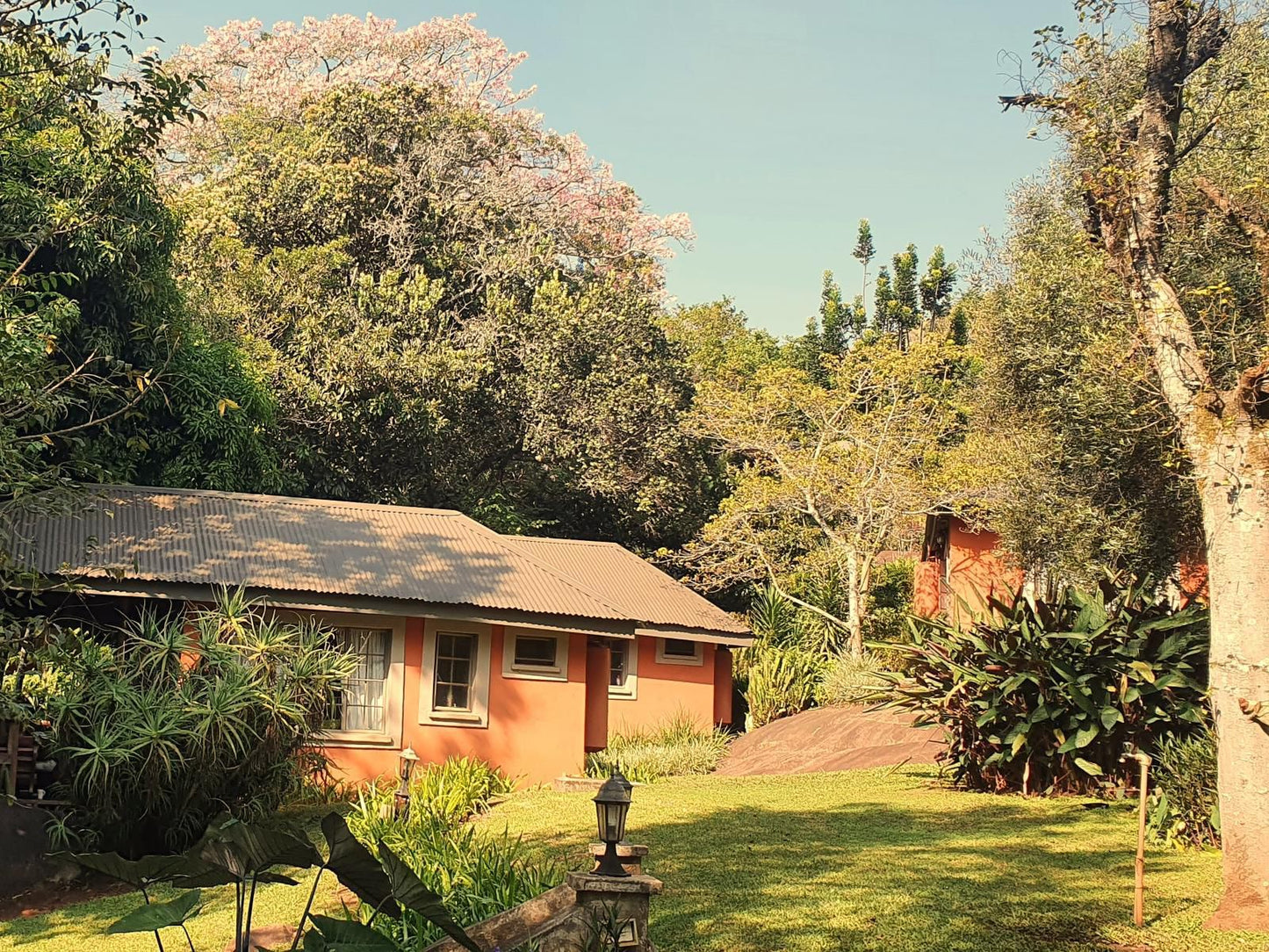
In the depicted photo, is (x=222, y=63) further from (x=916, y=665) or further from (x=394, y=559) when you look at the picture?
(x=916, y=665)

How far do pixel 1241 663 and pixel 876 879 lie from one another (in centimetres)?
312

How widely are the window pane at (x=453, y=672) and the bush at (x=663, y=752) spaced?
224 centimetres

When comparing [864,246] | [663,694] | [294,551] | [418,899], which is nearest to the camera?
[418,899]

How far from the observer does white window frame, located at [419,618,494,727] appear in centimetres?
1759

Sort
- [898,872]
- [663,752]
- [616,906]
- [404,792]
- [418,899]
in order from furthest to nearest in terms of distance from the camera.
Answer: [663,752], [404,792], [898,872], [616,906], [418,899]

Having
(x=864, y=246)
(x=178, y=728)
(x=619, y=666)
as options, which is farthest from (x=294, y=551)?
(x=864, y=246)

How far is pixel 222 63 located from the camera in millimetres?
38562

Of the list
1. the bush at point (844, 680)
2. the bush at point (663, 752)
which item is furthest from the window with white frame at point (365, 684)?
the bush at point (844, 680)

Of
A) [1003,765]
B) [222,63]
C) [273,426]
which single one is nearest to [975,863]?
[1003,765]

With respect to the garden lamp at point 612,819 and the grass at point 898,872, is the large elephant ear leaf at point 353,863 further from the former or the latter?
the grass at point 898,872

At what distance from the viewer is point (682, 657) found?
23.5m

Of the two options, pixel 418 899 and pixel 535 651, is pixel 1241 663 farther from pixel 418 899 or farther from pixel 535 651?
pixel 535 651

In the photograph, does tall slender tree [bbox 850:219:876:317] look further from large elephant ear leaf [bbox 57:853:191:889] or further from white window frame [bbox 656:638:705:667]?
large elephant ear leaf [bbox 57:853:191:889]

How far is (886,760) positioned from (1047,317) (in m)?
6.28
